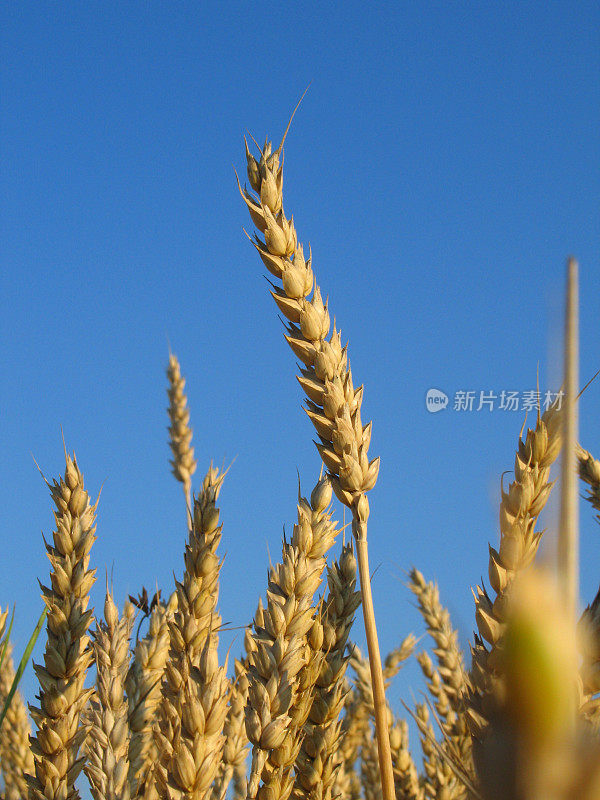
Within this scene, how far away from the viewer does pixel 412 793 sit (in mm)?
2938

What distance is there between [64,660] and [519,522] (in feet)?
4.72

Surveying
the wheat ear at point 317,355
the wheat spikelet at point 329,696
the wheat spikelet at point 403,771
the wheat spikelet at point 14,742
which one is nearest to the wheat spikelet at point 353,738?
the wheat spikelet at point 403,771

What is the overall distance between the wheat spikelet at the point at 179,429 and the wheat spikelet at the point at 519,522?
3790 millimetres

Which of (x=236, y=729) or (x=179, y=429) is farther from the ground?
(x=179, y=429)

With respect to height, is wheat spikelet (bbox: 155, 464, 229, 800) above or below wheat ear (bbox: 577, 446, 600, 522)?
below

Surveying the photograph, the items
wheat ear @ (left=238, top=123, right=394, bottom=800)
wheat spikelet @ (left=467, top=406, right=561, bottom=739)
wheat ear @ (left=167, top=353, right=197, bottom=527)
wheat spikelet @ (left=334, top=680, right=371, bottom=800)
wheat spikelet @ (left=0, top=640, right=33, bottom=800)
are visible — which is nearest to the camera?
wheat spikelet @ (left=467, top=406, right=561, bottom=739)

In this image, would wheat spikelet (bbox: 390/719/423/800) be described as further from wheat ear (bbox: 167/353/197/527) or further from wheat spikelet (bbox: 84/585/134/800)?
wheat ear (bbox: 167/353/197/527)

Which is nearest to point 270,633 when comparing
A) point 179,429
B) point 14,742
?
point 14,742

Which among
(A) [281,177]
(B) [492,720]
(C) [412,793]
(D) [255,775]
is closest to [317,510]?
(D) [255,775]

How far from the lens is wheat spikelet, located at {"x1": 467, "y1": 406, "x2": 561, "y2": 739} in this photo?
1118mm

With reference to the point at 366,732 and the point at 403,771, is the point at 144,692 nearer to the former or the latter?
the point at 403,771

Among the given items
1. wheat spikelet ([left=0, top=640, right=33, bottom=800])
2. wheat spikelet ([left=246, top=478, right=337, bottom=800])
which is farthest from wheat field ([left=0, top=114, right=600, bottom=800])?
wheat spikelet ([left=0, top=640, right=33, bottom=800])

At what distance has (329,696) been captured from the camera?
185 centimetres

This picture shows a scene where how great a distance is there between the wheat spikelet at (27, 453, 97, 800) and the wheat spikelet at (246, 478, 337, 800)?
0.60 m
